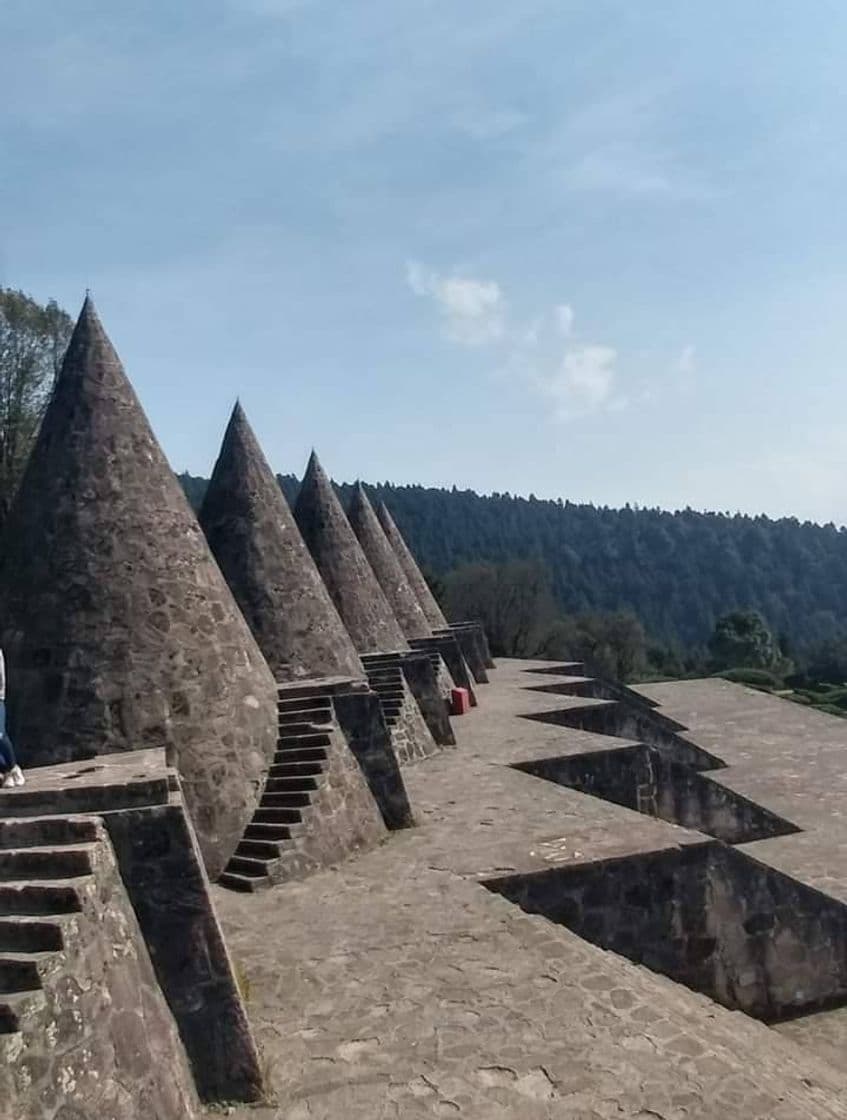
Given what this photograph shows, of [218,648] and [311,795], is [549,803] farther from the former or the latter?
[218,648]

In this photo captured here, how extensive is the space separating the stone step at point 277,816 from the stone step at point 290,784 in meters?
0.19

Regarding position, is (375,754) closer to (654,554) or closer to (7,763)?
(7,763)

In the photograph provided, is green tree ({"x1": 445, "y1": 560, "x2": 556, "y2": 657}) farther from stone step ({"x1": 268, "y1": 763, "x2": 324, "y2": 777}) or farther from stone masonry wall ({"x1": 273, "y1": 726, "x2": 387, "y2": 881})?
stone step ({"x1": 268, "y1": 763, "x2": 324, "y2": 777})

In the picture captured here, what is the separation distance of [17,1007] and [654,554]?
86744 millimetres

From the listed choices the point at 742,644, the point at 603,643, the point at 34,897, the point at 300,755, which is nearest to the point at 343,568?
the point at 300,755

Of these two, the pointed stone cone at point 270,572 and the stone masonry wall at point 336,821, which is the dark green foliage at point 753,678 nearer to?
the pointed stone cone at point 270,572

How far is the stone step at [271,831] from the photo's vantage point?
7207 millimetres

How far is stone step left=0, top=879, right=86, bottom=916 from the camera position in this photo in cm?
390

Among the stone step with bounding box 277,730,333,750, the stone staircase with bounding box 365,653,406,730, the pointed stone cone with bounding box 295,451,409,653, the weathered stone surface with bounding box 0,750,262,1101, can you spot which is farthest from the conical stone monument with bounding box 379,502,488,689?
the weathered stone surface with bounding box 0,750,262,1101

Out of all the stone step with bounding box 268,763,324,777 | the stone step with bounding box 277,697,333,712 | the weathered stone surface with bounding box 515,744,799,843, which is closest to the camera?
the stone step with bounding box 268,763,324,777

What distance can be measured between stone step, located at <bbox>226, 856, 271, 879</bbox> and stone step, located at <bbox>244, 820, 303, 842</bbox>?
0.18 meters

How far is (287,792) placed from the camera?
24.9 feet

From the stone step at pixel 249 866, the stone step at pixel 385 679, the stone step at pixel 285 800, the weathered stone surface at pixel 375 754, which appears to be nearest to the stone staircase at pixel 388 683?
the stone step at pixel 385 679

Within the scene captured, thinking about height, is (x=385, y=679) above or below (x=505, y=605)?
below
